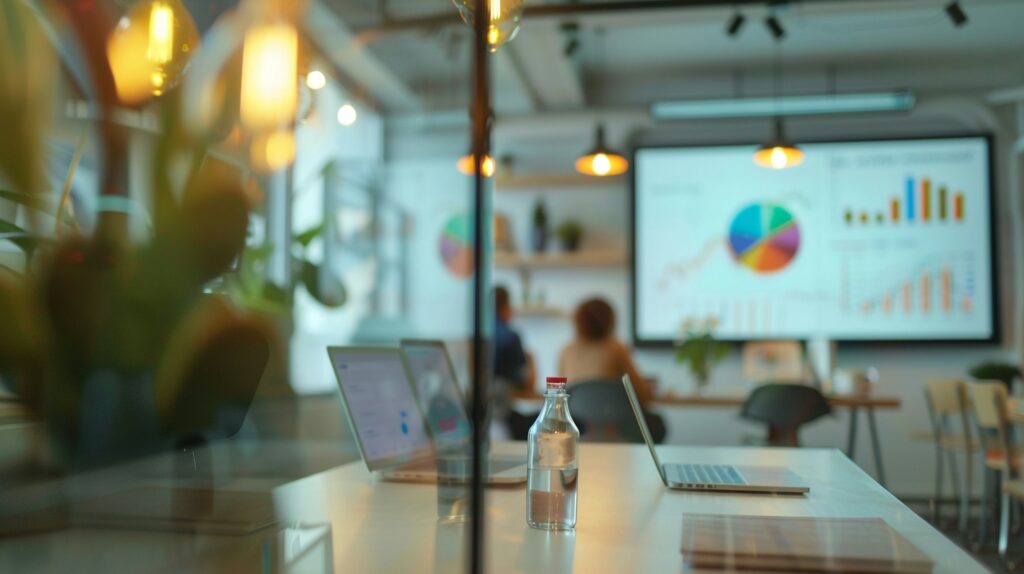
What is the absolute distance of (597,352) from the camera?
4.17m

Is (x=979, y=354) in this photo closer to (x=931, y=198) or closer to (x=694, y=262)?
(x=931, y=198)

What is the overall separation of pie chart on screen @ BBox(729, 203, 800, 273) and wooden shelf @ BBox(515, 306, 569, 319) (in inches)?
52.4

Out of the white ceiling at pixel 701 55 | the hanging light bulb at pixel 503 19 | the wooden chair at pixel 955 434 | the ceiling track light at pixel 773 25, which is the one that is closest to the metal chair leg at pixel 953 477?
the wooden chair at pixel 955 434

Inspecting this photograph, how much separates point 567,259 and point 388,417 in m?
4.92

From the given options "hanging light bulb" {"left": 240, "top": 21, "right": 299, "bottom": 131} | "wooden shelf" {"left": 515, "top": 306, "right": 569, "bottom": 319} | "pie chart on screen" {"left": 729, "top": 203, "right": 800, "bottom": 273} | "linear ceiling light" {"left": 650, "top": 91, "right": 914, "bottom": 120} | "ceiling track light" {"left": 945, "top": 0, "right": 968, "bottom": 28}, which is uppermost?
"ceiling track light" {"left": 945, "top": 0, "right": 968, "bottom": 28}

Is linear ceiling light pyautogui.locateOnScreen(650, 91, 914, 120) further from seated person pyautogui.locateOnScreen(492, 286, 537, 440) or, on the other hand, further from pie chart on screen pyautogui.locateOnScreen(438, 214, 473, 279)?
seated person pyautogui.locateOnScreen(492, 286, 537, 440)

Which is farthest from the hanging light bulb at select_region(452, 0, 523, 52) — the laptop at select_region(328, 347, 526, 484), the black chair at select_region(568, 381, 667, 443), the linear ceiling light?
the linear ceiling light

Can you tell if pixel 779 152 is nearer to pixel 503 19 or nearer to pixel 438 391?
pixel 438 391

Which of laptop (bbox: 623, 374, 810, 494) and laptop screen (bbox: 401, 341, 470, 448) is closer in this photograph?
laptop (bbox: 623, 374, 810, 494)

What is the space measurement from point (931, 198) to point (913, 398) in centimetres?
139

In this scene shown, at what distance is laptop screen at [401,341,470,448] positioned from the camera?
1.93m

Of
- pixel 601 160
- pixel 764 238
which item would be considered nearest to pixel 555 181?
pixel 601 160

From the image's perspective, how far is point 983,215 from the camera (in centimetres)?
623

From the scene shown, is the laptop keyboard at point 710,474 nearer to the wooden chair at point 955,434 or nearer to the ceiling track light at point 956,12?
the wooden chair at point 955,434
